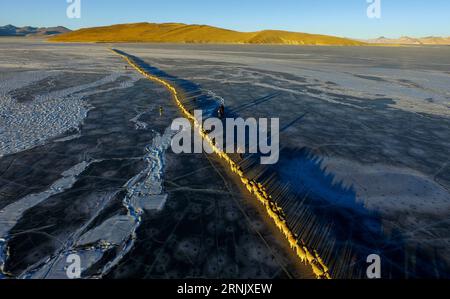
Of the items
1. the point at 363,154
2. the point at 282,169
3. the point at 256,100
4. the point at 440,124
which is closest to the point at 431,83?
the point at 440,124

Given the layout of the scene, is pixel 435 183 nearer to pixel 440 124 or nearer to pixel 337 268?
pixel 337 268

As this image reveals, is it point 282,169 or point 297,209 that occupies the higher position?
point 282,169

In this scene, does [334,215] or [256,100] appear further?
[256,100]

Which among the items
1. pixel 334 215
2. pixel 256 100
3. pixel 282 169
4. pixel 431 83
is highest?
pixel 431 83
